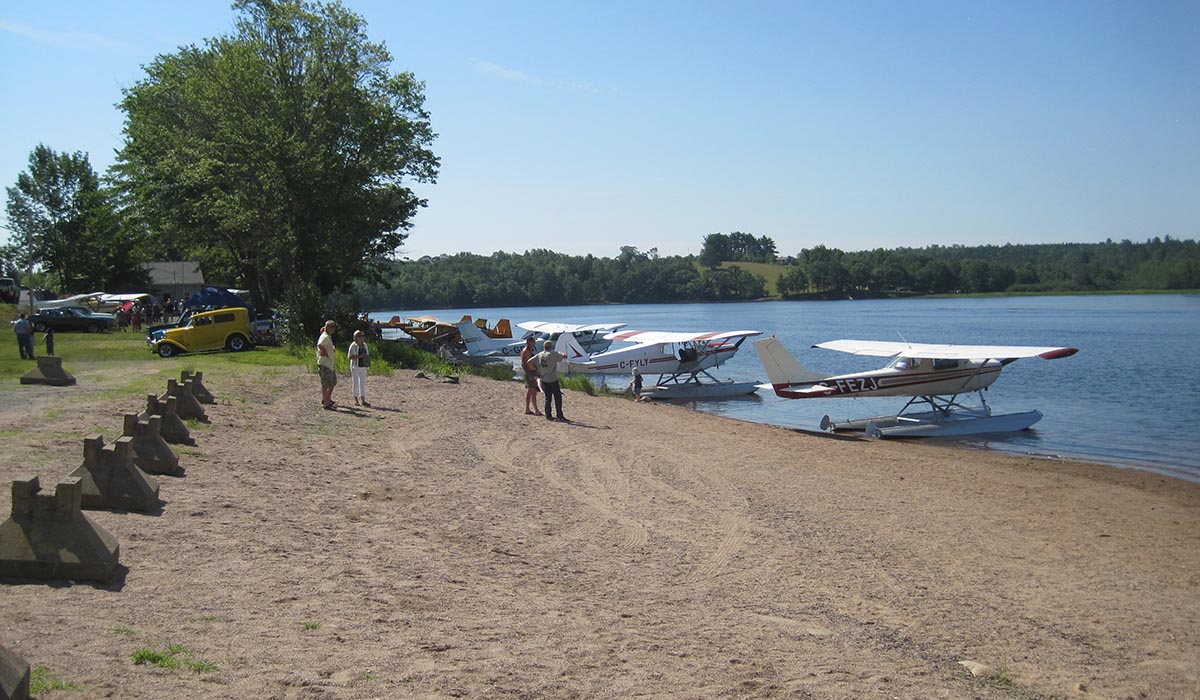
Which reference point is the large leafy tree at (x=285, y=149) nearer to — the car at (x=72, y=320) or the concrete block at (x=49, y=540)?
the car at (x=72, y=320)

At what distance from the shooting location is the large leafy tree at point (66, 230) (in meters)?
70.1

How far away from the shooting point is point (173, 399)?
36.4 feet

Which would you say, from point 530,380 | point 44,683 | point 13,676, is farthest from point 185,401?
point 13,676

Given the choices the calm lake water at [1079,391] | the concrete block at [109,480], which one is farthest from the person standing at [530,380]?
the concrete block at [109,480]

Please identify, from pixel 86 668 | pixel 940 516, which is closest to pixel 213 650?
pixel 86 668

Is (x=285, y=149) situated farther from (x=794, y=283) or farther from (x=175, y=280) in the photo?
(x=794, y=283)

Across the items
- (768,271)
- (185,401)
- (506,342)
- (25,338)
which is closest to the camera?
(185,401)

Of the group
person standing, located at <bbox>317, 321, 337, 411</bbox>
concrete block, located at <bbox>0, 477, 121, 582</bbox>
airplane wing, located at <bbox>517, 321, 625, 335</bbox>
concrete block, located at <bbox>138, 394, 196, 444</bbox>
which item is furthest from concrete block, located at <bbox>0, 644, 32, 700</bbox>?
airplane wing, located at <bbox>517, 321, 625, 335</bbox>

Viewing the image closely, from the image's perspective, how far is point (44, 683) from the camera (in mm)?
4402

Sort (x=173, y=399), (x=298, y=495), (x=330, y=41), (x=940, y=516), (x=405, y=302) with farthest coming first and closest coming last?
(x=405, y=302), (x=330, y=41), (x=940, y=516), (x=173, y=399), (x=298, y=495)

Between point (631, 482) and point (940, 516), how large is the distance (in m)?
4.18

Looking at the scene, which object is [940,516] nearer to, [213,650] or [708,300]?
[213,650]

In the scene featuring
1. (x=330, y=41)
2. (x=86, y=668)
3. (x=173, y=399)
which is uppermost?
(x=330, y=41)

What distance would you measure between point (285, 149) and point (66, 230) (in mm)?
52314
